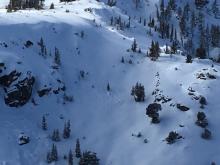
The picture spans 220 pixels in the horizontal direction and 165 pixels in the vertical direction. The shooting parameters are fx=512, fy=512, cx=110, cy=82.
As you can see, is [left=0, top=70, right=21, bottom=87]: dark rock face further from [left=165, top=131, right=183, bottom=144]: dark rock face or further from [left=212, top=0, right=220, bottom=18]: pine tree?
[left=212, top=0, right=220, bottom=18]: pine tree

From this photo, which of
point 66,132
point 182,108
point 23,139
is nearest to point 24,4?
point 66,132

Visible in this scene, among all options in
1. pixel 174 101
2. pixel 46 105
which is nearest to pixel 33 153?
pixel 46 105

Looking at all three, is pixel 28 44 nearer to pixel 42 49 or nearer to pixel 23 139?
pixel 42 49

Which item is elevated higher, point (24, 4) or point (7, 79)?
point (24, 4)

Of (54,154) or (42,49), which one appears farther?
(42,49)

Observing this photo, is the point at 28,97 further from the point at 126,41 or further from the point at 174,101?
the point at 126,41

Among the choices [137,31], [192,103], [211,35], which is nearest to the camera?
[192,103]

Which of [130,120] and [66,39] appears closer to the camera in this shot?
[130,120]
